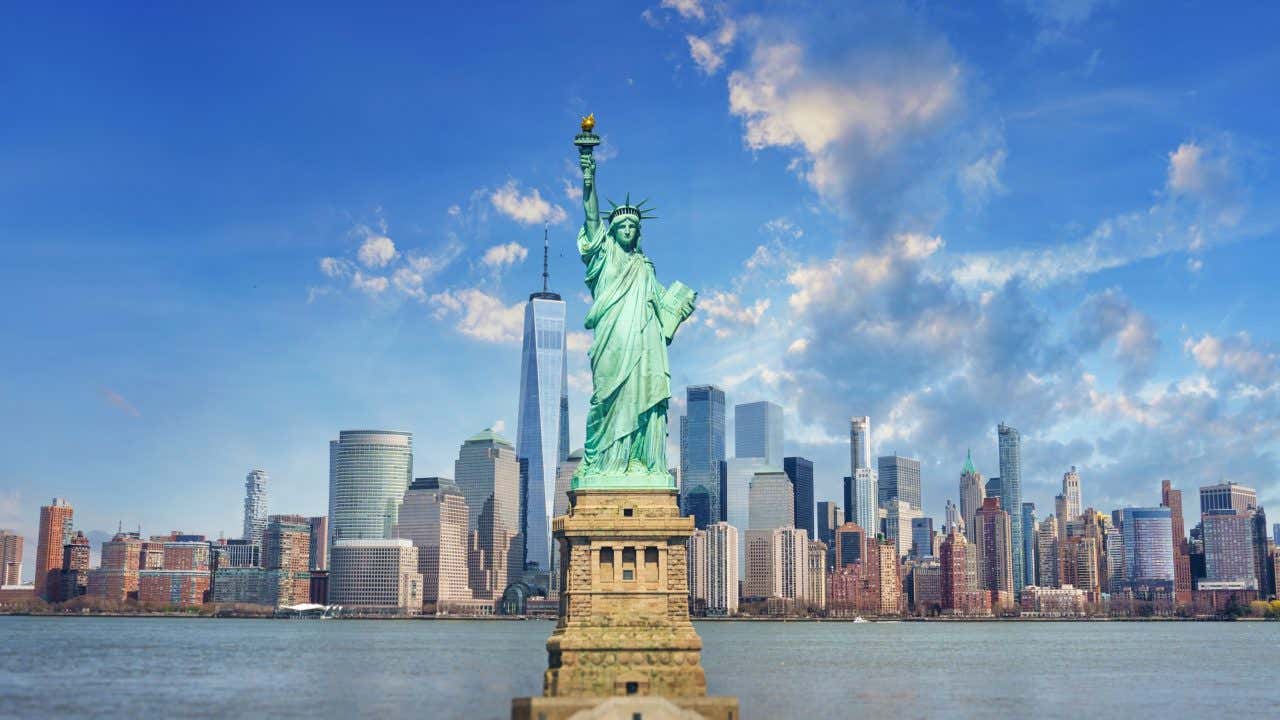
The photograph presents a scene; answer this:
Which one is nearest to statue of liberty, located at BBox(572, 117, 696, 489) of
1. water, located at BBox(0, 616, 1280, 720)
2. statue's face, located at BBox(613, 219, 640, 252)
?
statue's face, located at BBox(613, 219, 640, 252)

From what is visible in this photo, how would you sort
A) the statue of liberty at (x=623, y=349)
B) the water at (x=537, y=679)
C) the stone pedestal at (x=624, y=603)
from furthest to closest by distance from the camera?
1. the water at (x=537, y=679)
2. the statue of liberty at (x=623, y=349)
3. the stone pedestal at (x=624, y=603)

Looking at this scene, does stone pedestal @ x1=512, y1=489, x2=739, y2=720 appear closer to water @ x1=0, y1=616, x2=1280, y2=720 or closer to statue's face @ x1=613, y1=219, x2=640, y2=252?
water @ x1=0, y1=616, x2=1280, y2=720

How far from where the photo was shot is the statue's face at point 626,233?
54.8 metres

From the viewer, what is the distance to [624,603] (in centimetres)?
5100

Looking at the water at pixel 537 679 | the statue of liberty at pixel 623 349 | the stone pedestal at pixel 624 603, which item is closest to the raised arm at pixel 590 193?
the statue of liberty at pixel 623 349

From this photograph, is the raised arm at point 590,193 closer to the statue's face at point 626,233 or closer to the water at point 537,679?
the statue's face at point 626,233

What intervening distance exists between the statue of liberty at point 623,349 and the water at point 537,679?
11719 mm

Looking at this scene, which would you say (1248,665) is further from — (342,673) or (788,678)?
(342,673)

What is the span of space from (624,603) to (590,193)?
Result: 50.9 feet

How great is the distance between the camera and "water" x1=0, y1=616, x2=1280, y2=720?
67.1 meters

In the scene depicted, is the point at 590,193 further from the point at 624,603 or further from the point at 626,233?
the point at 624,603

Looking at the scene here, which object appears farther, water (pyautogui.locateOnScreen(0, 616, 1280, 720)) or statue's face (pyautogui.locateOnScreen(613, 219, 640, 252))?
water (pyautogui.locateOnScreen(0, 616, 1280, 720))

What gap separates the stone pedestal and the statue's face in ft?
31.1

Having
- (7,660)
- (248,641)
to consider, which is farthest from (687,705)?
(248,641)
